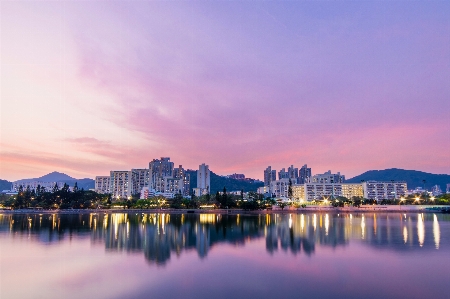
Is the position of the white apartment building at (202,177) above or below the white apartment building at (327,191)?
above

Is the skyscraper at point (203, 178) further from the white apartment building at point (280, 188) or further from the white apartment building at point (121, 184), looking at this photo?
the white apartment building at point (121, 184)

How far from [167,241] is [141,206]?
73181 mm

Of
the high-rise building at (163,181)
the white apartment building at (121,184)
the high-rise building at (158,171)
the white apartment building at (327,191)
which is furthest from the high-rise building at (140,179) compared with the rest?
the white apartment building at (327,191)

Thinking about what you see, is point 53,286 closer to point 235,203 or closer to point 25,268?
point 25,268

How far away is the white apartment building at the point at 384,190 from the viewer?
136m

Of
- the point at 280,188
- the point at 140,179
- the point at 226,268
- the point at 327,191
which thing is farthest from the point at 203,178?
the point at 226,268

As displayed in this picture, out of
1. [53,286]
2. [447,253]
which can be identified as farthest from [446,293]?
[53,286]

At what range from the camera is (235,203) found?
277 feet

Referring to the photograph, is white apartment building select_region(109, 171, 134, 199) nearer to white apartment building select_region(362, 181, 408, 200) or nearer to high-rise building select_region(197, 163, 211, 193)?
high-rise building select_region(197, 163, 211, 193)

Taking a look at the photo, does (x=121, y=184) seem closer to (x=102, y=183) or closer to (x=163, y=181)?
(x=102, y=183)

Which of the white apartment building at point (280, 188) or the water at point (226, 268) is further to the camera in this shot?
the white apartment building at point (280, 188)

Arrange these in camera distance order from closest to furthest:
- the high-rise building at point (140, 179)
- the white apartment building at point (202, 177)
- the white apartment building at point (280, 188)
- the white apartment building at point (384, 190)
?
the white apartment building at point (384, 190), the high-rise building at point (140, 179), the white apartment building at point (280, 188), the white apartment building at point (202, 177)

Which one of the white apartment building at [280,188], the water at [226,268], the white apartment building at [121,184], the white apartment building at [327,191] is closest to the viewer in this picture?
the water at [226,268]

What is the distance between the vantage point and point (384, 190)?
138 metres
